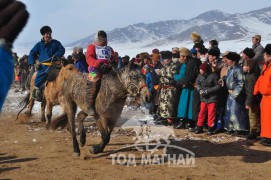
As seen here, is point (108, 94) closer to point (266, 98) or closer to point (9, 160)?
point (9, 160)

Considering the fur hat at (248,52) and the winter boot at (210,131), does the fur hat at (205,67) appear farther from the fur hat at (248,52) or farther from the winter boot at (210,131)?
the winter boot at (210,131)

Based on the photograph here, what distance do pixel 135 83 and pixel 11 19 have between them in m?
5.52

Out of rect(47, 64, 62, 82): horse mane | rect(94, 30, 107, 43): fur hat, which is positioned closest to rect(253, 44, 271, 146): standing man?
rect(94, 30, 107, 43): fur hat

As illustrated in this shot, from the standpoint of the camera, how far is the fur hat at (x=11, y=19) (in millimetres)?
1417

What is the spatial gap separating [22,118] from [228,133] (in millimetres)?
6582

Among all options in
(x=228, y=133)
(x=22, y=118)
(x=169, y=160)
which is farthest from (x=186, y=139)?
(x=22, y=118)

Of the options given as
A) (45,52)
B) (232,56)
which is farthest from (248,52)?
(45,52)

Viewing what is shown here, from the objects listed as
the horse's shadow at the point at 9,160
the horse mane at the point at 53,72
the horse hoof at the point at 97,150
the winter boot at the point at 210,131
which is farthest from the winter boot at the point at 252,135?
the horse mane at the point at 53,72

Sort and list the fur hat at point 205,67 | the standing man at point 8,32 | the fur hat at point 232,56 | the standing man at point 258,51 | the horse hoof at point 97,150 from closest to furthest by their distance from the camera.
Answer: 1. the standing man at point 8,32
2. the horse hoof at point 97,150
3. the fur hat at point 232,56
4. the fur hat at point 205,67
5. the standing man at point 258,51

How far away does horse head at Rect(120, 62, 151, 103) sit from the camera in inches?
268

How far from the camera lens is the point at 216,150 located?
326 inches

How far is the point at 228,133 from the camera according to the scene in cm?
995

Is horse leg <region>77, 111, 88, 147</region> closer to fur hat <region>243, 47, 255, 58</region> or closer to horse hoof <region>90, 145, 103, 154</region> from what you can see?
horse hoof <region>90, 145, 103, 154</region>

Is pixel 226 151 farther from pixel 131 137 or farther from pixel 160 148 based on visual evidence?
pixel 131 137
